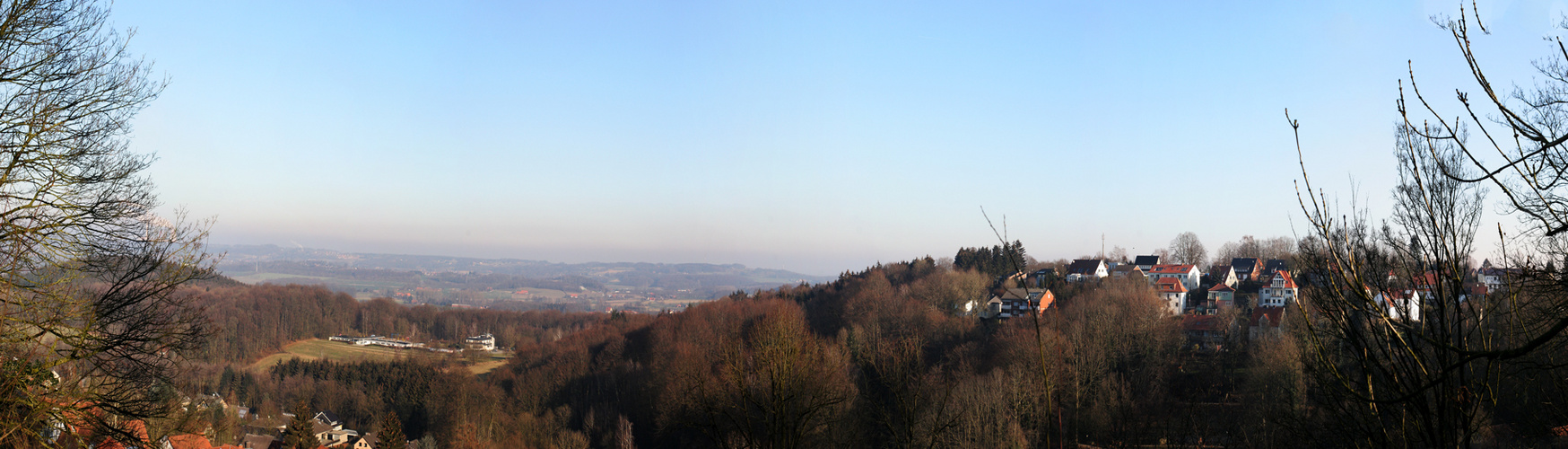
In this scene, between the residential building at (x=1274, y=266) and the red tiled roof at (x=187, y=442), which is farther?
the residential building at (x=1274, y=266)

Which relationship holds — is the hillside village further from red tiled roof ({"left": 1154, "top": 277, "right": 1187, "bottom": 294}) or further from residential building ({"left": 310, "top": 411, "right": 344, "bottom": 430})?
residential building ({"left": 310, "top": 411, "right": 344, "bottom": 430})

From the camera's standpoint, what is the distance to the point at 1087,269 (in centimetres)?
6144

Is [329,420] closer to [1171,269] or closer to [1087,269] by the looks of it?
[1087,269]

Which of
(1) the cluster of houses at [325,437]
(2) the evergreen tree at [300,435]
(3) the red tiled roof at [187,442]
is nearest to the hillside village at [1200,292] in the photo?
(2) the evergreen tree at [300,435]

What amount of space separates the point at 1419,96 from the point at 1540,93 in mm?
5535

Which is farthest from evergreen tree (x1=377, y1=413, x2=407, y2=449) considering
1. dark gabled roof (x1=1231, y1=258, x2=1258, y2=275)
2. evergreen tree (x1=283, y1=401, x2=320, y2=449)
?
dark gabled roof (x1=1231, y1=258, x2=1258, y2=275)

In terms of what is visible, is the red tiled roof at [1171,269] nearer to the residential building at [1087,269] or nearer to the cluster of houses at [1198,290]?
the cluster of houses at [1198,290]

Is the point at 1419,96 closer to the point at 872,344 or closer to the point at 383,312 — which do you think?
the point at 872,344

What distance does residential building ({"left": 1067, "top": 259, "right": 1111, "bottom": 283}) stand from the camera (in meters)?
59.1

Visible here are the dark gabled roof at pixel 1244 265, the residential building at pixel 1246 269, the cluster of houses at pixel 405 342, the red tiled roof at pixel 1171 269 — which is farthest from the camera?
the cluster of houses at pixel 405 342

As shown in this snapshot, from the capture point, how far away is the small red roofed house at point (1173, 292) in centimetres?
5028

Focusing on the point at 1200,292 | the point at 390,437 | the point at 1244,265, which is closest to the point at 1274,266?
the point at 1244,265

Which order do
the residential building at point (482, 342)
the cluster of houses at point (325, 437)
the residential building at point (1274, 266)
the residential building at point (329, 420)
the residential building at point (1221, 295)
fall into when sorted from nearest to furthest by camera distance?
1. the cluster of houses at point (325, 437)
2. the residential building at point (329, 420)
3. the residential building at point (1221, 295)
4. the residential building at point (1274, 266)
5. the residential building at point (482, 342)

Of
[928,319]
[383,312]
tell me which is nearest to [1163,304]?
[928,319]
